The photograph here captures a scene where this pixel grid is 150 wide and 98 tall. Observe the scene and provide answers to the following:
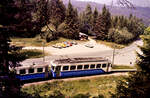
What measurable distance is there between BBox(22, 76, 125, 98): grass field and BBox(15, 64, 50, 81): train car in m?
1.27

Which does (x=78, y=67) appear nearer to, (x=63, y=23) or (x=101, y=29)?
(x=63, y=23)

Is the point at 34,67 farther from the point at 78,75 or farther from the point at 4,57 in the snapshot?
the point at 4,57

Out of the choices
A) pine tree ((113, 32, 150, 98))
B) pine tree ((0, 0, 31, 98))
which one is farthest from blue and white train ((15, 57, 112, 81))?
pine tree ((0, 0, 31, 98))

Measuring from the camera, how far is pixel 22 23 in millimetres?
5469

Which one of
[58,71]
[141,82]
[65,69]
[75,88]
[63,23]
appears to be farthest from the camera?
[63,23]

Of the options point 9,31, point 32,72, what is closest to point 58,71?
point 32,72

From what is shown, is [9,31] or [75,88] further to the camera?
[75,88]

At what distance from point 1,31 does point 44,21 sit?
6.06 feet

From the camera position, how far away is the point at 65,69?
19812 mm

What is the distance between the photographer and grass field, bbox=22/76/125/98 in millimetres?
Answer: 16625

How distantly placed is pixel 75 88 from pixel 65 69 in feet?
9.97

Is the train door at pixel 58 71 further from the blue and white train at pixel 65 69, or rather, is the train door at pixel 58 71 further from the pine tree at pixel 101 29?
the pine tree at pixel 101 29

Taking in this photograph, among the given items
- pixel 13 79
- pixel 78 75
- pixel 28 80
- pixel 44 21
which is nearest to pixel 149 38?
pixel 44 21

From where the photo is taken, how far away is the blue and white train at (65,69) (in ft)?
58.1
